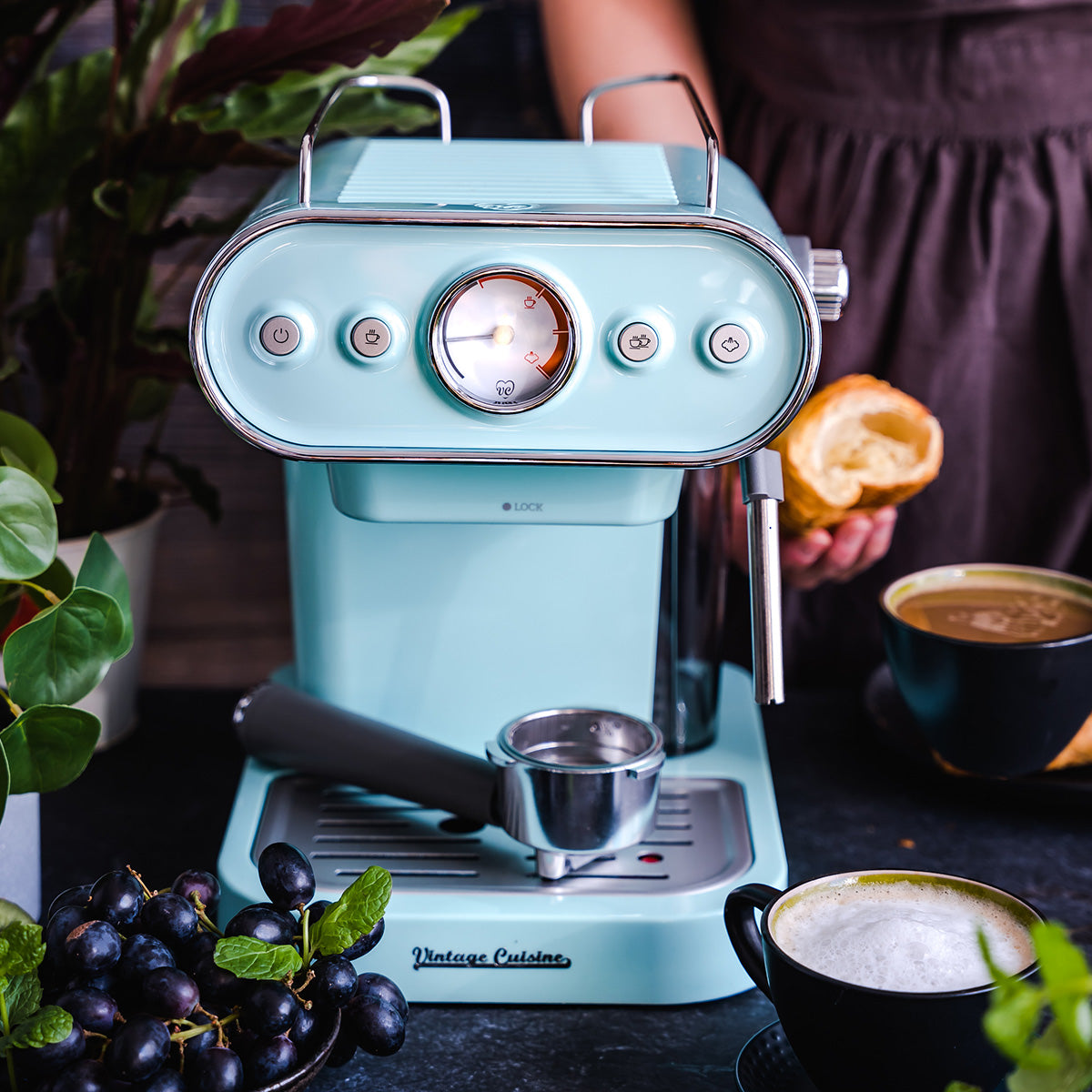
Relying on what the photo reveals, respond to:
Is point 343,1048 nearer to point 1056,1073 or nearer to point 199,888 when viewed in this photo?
point 199,888

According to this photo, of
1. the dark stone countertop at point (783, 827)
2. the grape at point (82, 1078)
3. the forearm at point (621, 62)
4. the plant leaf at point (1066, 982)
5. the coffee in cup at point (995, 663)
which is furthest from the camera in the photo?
the forearm at point (621, 62)

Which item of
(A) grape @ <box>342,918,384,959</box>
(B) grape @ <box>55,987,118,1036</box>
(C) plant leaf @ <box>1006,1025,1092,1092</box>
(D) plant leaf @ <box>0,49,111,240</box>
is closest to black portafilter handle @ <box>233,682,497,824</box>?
(A) grape @ <box>342,918,384,959</box>

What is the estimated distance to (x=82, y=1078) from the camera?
456 millimetres

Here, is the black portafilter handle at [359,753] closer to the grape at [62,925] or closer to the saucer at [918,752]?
the grape at [62,925]

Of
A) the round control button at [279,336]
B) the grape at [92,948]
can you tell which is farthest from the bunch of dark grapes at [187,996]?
the round control button at [279,336]

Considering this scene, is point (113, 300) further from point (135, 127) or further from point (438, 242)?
point (438, 242)

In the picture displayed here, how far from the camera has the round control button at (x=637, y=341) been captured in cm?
53

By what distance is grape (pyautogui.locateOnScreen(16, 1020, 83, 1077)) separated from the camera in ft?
1.52

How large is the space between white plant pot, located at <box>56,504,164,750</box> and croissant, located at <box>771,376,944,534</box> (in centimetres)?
48

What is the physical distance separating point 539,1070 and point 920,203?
0.75m

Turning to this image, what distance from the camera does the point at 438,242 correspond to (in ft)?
1.72

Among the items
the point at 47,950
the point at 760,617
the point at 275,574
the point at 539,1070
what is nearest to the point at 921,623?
the point at 760,617

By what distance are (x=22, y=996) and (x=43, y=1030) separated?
0.03m

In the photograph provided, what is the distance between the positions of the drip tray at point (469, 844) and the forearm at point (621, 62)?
0.52 m
